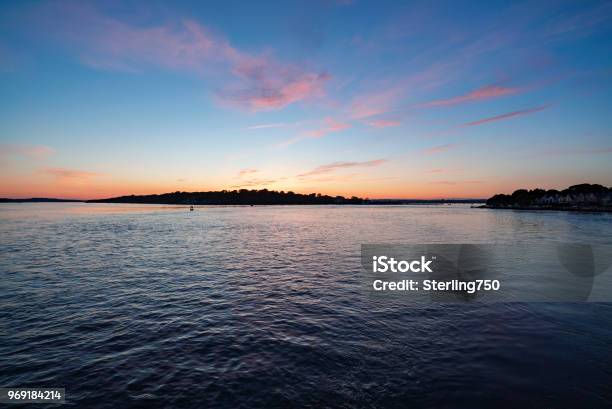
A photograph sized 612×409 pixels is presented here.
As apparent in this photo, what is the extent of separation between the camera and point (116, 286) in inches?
874

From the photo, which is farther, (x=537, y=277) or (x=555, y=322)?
(x=537, y=277)

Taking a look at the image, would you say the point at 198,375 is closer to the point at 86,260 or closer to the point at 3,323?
the point at 3,323

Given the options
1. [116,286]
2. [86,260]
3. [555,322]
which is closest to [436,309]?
[555,322]

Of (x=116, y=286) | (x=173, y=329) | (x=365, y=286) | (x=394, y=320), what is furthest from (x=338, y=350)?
(x=116, y=286)

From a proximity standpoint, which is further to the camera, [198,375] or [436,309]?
[436,309]

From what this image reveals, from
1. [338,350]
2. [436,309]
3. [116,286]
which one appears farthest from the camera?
[116,286]

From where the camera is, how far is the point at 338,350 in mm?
12336

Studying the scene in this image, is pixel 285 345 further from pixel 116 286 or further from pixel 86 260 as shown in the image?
pixel 86 260

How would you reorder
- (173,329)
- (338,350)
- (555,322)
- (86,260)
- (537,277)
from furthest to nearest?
(86,260)
(537,277)
(555,322)
(173,329)
(338,350)

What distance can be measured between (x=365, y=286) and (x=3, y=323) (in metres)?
20.7

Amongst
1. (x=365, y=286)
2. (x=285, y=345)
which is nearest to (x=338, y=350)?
(x=285, y=345)

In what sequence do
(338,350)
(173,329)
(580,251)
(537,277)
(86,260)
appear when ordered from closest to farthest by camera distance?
1. (338,350)
2. (173,329)
3. (537,277)
4. (86,260)
5. (580,251)

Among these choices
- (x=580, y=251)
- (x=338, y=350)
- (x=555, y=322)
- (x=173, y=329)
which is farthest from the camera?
(x=580, y=251)

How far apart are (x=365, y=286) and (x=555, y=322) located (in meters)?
10.9
